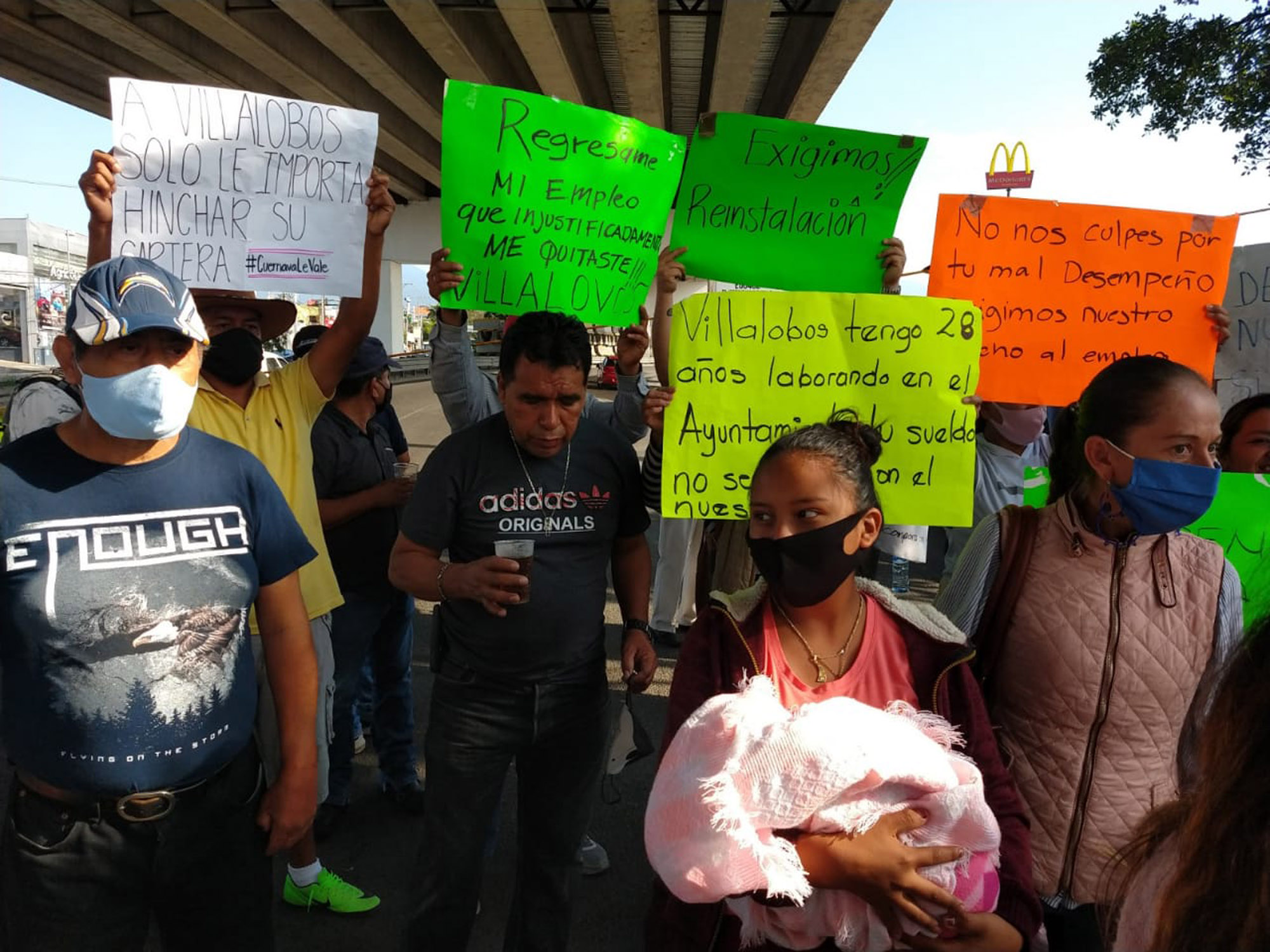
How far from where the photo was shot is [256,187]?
2744 millimetres

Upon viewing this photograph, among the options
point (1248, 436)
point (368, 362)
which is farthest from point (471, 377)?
point (1248, 436)

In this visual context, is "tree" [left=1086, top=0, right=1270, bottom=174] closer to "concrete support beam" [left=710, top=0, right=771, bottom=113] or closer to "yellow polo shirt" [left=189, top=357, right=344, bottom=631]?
"concrete support beam" [left=710, top=0, right=771, bottom=113]

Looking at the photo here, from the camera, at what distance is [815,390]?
8.12 feet

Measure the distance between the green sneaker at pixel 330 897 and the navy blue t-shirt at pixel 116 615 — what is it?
4.96 feet

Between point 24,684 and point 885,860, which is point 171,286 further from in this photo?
point 885,860

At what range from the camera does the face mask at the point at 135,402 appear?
68.1 inches

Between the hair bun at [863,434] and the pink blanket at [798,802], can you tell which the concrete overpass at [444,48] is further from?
the pink blanket at [798,802]

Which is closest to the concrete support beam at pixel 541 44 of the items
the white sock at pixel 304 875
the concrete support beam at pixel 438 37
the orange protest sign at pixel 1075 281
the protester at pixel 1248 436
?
the concrete support beam at pixel 438 37

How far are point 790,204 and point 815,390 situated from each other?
724 millimetres

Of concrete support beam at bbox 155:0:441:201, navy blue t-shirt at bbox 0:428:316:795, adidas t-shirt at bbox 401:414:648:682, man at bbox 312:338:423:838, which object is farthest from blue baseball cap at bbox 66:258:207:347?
concrete support beam at bbox 155:0:441:201

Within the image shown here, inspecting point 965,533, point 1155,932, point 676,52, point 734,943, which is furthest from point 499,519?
point 676,52

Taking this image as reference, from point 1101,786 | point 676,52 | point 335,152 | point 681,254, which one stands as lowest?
point 1101,786

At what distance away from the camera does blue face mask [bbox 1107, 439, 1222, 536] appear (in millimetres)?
1755

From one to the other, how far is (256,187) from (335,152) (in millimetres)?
278
